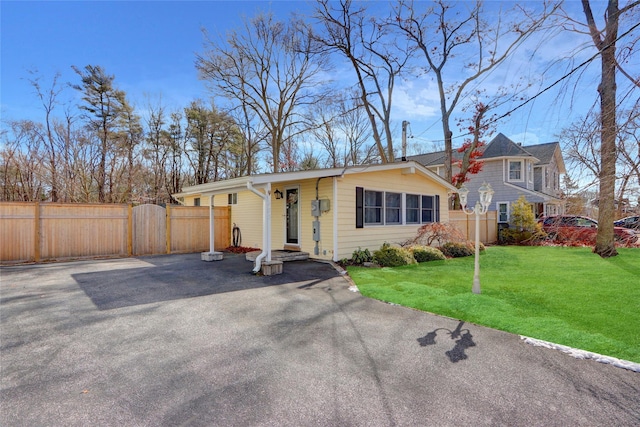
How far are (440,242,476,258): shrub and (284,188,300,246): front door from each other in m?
4.98

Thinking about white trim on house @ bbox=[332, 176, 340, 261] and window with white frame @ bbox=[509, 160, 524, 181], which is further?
window with white frame @ bbox=[509, 160, 524, 181]

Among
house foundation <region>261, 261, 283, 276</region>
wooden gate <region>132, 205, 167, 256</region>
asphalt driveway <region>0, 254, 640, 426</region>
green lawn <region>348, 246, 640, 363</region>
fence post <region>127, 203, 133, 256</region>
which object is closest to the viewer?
asphalt driveway <region>0, 254, 640, 426</region>

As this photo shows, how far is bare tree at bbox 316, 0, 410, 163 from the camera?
Result: 14.7 m

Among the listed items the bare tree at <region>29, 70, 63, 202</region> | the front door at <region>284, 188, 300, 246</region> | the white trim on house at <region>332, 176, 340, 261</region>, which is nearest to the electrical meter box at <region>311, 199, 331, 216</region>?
the white trim on house at <region>332, 176, 340, 261</region>

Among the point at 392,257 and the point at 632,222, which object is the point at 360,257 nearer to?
the point at 392,257

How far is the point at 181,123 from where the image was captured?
20234mm

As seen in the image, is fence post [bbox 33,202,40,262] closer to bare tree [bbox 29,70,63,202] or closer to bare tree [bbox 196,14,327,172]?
bare tree [bbox 29,70,63,202]

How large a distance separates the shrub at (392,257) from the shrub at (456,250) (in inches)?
94.7

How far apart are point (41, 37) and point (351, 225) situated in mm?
14191

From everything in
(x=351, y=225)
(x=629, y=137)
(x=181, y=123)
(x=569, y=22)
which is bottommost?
(x=351, y=225)

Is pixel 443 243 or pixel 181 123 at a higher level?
pixel 181 123

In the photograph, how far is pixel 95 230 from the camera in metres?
9.57

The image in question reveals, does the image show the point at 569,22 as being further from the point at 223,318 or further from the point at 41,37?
the point at 41,37

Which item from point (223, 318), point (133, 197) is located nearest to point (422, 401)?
point (223, 318)
